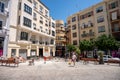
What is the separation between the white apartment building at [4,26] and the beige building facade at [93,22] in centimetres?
2430

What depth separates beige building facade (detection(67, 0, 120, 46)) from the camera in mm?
33116

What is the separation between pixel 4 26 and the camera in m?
21.9

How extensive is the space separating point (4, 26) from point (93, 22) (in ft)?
83.3

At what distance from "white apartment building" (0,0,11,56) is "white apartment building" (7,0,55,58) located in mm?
1445

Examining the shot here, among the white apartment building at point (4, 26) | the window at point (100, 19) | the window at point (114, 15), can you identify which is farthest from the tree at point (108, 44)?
the white apartment building at point (4, 26)

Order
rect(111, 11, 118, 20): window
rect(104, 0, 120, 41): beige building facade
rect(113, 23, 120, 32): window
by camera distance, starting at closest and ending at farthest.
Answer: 1. rect(104, 0, 120, 41): beige building facade
2. rect(113, 23, 120, 32): window
3. rect(111, 11, 118, 20): window

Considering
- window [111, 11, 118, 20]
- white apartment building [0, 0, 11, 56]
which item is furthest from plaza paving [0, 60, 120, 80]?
window [111, 11, 118, 20]

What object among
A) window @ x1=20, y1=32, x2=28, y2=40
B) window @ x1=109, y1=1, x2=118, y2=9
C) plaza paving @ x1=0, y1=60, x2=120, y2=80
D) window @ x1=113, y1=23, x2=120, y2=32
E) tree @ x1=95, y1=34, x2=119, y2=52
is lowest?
plaza paving @ x1=0, y1=60, x2=120, y2=80

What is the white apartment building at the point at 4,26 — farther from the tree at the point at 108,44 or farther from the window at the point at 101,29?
the window at the point at 101,29

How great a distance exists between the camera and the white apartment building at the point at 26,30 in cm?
2461

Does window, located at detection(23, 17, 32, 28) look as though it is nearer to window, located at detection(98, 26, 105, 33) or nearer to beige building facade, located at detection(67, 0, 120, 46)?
Result: beige building facade, located at detection(67, 0, 120, 46)

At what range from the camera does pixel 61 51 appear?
50312 mm

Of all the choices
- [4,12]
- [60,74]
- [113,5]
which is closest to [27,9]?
[4,12]

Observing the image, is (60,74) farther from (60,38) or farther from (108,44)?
(60,38)
